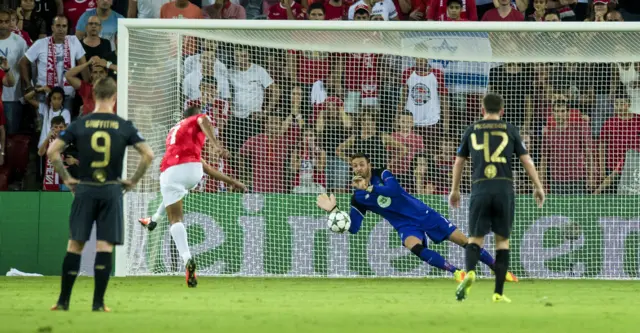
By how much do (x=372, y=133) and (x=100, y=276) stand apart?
8234 mm

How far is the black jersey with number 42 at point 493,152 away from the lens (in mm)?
11039

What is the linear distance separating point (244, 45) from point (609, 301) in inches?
296

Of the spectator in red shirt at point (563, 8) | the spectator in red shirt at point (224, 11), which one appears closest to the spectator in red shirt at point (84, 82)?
the spectator in red shirt at point (224, 11)

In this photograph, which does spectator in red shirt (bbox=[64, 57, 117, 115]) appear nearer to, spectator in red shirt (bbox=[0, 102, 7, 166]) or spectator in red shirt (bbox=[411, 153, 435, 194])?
spectator in red shirt (bbox=[0, 102, 7, 166])

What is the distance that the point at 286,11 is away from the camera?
19.6m

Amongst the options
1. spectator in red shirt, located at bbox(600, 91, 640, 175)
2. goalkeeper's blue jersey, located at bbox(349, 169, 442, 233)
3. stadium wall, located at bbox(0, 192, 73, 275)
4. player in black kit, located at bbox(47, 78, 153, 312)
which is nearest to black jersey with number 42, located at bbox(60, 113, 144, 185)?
player in black kit, located at bbox(47, 78, 153, 312)

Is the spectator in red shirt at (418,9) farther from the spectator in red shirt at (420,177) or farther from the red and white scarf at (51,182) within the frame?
the red and white scarf at (51,182)

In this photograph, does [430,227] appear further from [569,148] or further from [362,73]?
[362,73]

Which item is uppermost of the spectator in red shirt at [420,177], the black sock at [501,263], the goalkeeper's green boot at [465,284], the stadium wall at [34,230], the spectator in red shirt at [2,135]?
the spectator in red shirt at [2,135]

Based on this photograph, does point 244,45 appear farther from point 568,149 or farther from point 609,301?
point 609,301

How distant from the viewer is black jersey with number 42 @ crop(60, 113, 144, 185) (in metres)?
9.49

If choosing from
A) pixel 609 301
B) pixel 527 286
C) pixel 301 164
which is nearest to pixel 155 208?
pixel 301 164

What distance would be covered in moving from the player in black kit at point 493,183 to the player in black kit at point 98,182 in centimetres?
334

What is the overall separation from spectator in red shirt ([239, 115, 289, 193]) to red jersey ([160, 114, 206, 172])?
2.69 m
